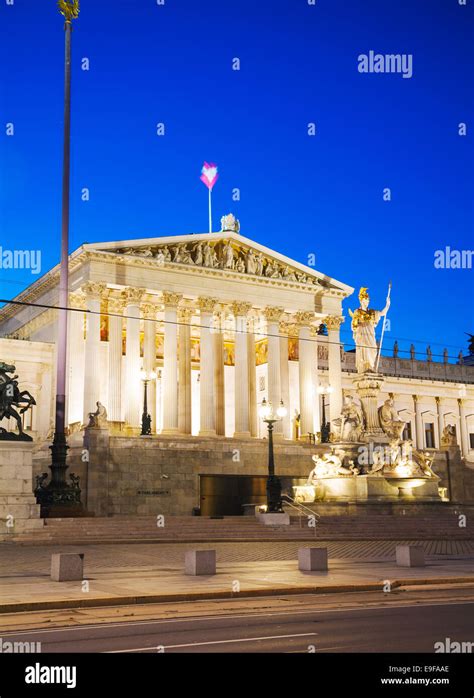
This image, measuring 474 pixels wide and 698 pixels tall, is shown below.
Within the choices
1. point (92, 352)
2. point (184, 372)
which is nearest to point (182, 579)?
point (92, 352)

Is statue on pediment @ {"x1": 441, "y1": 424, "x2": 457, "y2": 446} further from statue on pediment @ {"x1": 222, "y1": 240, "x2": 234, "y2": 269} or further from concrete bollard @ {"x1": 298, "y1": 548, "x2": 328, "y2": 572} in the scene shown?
concrete bollard @ {"x1": 298, "y1": 548, "x2": 328, "y2": 572}

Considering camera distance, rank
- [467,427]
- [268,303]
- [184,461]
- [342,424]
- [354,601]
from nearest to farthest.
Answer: [354,601] → [342,424] → [184,461] → [268,303] → [467,427]

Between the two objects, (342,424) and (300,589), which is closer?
(300,589)

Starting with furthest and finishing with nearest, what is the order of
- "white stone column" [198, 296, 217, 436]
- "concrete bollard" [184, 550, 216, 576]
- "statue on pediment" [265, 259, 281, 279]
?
1. "statue on pediment" [265, 259, 281, 279]
2. "white stone column" [198, 296, 217, 436]
3. "concrete bollard" [184, 550, 216, 576]

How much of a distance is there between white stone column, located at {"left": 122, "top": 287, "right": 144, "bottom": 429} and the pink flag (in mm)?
10811

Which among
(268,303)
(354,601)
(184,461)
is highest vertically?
(268,303)

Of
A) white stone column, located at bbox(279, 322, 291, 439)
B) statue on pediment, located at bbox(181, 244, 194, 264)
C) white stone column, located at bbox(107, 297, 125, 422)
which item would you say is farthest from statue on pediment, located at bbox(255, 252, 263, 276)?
white stone column, located at bbox(107, 297, 125, 422)

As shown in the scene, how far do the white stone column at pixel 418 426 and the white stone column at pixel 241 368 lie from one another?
35991 mm

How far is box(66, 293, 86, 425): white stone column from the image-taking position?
5888 centimetres

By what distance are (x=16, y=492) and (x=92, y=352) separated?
2485cm

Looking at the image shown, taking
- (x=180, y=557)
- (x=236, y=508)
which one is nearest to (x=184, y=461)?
(x=236, y=508)
